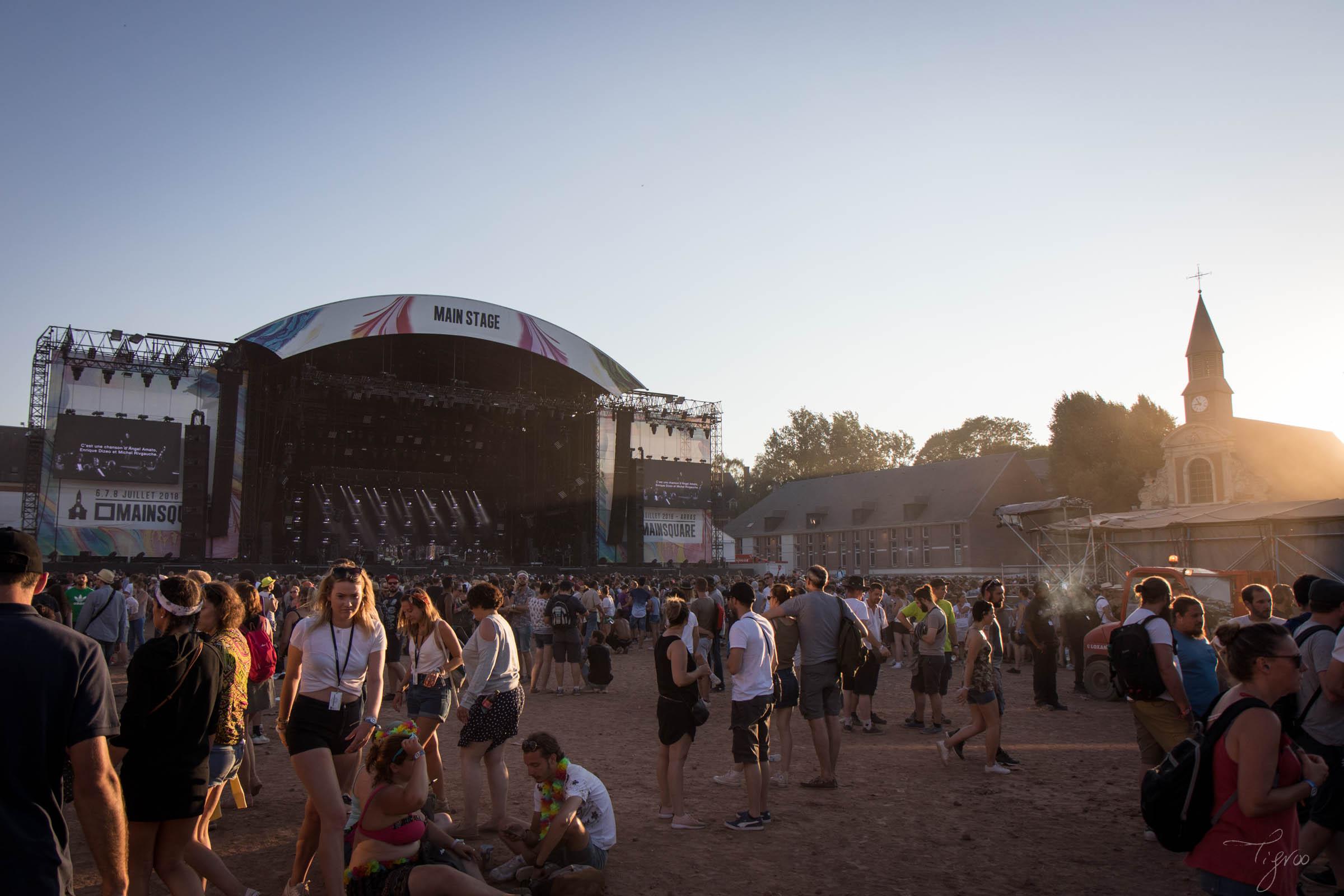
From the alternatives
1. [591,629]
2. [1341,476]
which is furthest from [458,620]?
[1341,476]

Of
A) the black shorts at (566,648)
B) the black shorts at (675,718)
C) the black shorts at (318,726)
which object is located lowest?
the black shorts at (566,648)

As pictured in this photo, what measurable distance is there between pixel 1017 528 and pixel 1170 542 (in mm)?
5110

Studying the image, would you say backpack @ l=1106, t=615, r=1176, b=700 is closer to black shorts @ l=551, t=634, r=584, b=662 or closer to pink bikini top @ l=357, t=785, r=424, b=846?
pink bikini top @ l=357, t=785, r=424, b=846

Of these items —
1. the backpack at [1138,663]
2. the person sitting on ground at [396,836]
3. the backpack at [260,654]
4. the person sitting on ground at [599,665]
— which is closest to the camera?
the person sitting on ground at [396,836]

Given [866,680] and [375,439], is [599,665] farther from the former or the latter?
[375,439]

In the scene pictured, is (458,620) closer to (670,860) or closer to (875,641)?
(875,641)

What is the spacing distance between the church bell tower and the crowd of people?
139ft

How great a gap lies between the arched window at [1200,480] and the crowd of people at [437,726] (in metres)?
40.9

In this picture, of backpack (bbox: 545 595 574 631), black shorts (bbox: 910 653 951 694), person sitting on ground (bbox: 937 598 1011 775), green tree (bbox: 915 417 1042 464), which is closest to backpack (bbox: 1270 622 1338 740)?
person sitting on ground (bbox: 937 598 1011 775)

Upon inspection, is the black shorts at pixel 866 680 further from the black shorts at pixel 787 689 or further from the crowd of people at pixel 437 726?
the black shorts at pixel 787 689

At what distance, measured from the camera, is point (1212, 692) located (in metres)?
5.52

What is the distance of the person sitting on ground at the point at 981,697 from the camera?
7.82 meters

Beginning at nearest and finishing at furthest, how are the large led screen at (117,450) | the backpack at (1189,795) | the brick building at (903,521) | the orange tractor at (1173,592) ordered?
the backpack at (1189,795)
the orange tractor at (1173,592)
the large led screen at (117,450)
the brick building at (903,521)

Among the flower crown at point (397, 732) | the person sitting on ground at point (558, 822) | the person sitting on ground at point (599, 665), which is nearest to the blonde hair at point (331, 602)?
the flower crown at point (397, 732)
